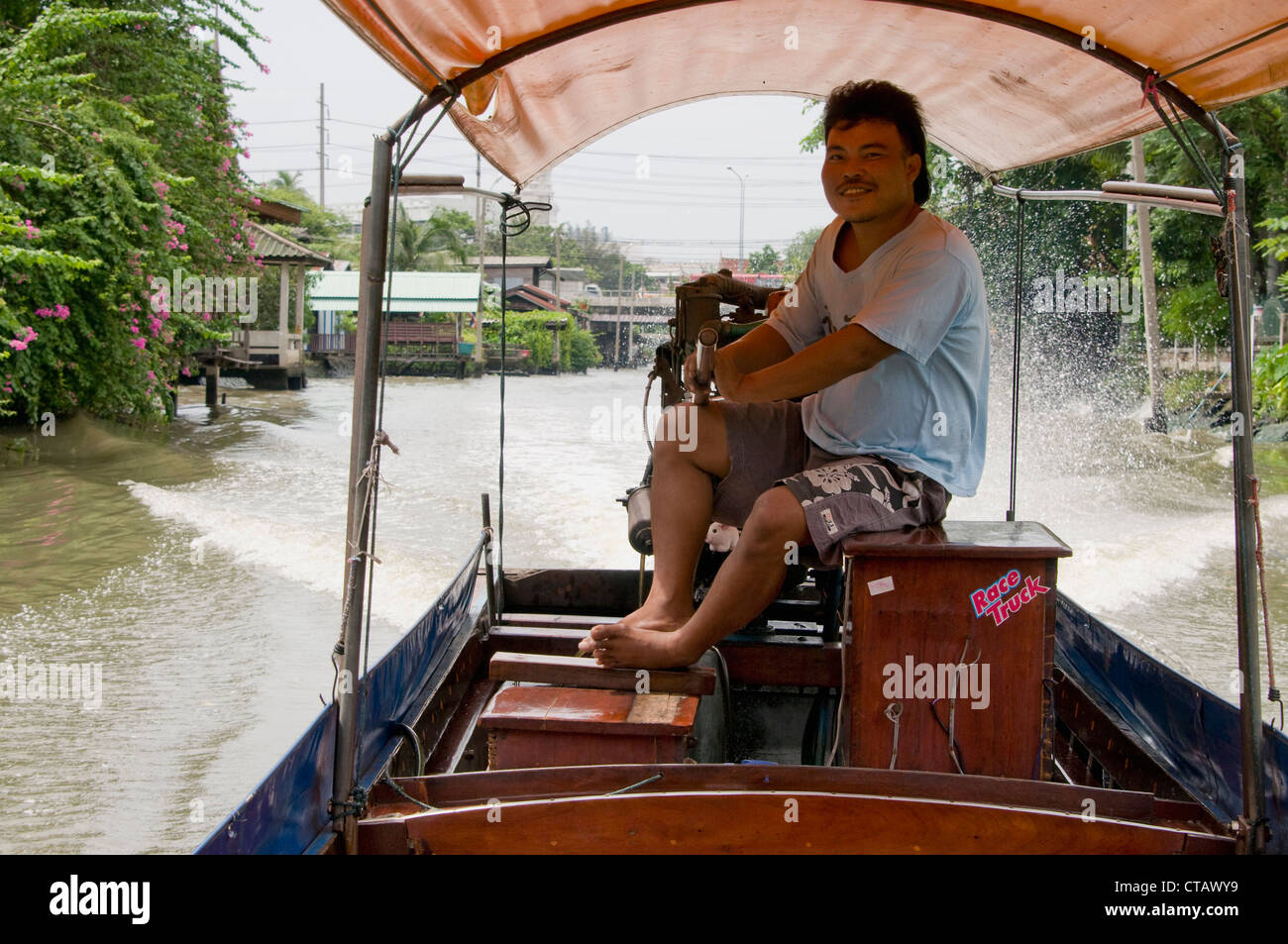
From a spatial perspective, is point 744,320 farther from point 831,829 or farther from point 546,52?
point 831,829

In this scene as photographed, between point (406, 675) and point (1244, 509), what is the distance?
6.77 feet

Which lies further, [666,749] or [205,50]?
[205,50]

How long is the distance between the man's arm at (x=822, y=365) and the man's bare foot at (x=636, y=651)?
616mm

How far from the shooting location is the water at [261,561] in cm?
585

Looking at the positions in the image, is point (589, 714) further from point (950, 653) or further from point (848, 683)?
point (950, 653)

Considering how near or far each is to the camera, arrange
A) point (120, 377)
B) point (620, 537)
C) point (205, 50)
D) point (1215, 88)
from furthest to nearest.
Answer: point (205, 50)
point (120, 377)
point (620, 537)
point (1215, 88)

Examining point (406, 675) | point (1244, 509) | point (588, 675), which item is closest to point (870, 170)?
point (1244, 509)

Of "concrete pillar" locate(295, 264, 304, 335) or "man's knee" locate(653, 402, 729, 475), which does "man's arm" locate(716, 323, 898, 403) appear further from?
"concrete pillar" locate(295, 264, 304, 335)

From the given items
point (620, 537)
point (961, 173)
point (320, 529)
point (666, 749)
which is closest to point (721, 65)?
point (666, 749)

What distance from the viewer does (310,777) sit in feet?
7.13

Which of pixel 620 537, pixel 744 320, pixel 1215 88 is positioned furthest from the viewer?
pixel 620 537

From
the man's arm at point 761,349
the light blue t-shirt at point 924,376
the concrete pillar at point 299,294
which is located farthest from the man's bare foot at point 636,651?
the concrete pillar at point 299,294
